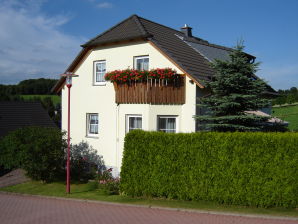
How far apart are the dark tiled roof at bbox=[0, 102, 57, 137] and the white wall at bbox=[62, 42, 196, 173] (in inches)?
292

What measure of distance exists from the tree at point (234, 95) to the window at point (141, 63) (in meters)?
4.03

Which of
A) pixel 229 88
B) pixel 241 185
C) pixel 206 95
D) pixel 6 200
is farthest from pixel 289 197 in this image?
pixel 6 200

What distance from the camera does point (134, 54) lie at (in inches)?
712

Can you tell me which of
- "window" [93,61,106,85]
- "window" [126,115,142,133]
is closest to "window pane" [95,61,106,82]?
"window" [93,61,106,85]

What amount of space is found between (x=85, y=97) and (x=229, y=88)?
9376 millimetres

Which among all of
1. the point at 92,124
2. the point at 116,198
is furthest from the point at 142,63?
the point at 116,198

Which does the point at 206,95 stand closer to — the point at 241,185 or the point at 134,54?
the point at 134,54

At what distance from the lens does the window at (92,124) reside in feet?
66.2

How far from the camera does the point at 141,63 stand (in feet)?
59.4

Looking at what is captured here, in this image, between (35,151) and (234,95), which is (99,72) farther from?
(234,95)

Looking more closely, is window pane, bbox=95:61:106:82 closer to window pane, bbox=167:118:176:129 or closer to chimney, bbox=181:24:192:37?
window pane, bbox=167:118:176:129

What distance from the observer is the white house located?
54.0 feet

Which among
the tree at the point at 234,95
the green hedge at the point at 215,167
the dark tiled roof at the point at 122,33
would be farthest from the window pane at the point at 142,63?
the green hedge at the point at 215,167

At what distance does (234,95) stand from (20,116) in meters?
20.8
